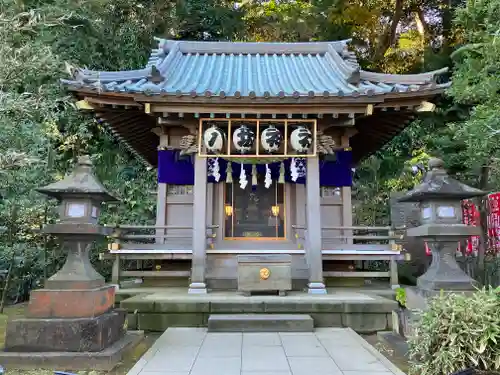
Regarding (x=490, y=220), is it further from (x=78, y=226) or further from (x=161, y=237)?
(x=78, y=226)

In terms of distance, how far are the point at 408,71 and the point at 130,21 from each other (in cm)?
1251

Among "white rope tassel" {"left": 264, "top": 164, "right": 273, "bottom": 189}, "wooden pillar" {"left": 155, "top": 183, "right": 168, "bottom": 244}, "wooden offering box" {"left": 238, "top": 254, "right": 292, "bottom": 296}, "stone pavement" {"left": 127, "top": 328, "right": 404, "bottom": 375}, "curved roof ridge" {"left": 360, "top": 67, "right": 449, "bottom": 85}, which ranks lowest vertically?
A: "stone pavement" {"left": 127, "top": 328, "right": 404, "bottom": 375}

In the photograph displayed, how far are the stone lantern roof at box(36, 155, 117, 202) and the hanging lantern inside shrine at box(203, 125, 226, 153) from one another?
8.94ft

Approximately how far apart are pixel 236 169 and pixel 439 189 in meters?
4.75

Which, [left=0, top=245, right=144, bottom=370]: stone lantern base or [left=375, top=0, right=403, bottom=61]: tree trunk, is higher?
[left=375, top=0, right=403, bottom=61]: tree trunk

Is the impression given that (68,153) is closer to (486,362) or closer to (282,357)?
(282,357)

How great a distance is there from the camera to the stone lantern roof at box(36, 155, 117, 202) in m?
5.21

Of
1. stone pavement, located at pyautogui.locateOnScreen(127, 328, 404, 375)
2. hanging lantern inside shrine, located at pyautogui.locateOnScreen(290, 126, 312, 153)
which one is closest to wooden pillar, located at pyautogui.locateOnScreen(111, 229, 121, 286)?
stone pavement, located at pyautogui.locateOnScreen(127, 328, 404, 375)

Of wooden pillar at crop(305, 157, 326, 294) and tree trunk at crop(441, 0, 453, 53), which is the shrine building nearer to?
wooden pillar at crop(305, 157, 326, 294)

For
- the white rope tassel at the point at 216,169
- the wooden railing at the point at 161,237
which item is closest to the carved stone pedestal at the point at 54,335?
the wooden railing at the point at 161,237

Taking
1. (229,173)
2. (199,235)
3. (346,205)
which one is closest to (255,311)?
(199,235)

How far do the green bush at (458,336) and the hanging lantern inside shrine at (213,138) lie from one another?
497cm

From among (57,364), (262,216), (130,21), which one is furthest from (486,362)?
(130,21)

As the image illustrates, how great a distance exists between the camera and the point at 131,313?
6.31m
